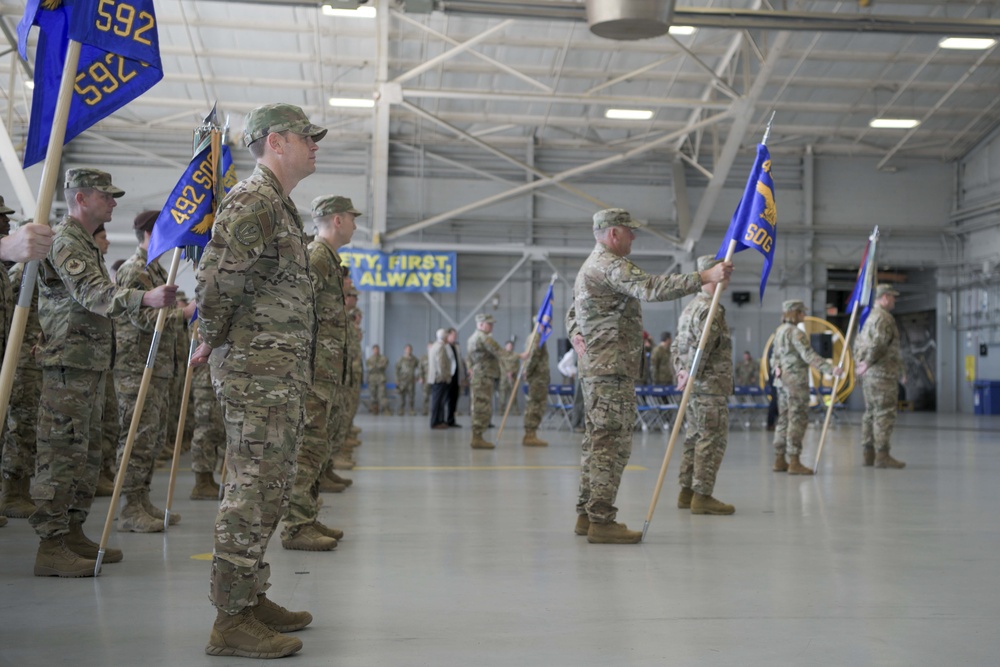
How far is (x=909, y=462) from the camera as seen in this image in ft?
35.1

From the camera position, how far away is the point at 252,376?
10.3 feet

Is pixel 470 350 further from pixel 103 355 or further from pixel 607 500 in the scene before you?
pixel 103 355

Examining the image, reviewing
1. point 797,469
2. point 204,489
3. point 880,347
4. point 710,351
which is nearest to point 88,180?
point 204,489

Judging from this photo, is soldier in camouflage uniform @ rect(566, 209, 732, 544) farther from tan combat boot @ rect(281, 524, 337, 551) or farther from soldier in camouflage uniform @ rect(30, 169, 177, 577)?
soldier in camouflage uniform @ rect(30, 169, 177, 577)

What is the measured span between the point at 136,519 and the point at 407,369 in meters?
17.3

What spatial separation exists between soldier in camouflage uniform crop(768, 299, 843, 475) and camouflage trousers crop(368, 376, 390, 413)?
46.7 ft

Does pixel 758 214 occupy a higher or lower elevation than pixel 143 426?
higher

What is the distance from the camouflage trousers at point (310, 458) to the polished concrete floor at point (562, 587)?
243mm

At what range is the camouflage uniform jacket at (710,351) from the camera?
6773 millimetres

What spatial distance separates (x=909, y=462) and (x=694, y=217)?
13.6 metres

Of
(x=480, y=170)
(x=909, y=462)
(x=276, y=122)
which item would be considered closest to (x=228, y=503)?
(x=276, y=122)

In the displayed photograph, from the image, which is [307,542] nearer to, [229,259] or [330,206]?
[330,206]

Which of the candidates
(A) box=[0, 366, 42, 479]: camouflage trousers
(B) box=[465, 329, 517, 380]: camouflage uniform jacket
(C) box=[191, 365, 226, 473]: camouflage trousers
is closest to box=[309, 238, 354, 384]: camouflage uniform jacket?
(C) box=[191, 365, 226, 473]: camouflage trousers

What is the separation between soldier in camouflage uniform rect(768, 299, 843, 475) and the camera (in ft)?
30.9
